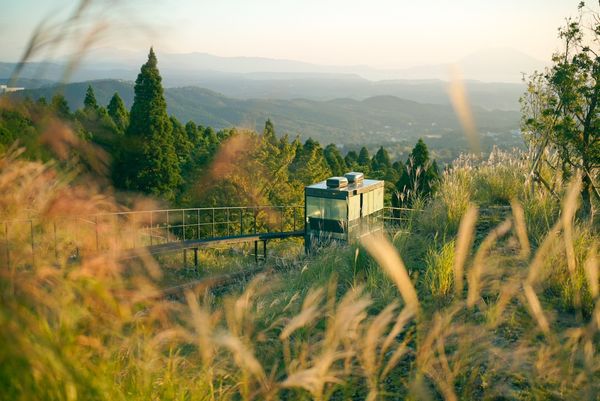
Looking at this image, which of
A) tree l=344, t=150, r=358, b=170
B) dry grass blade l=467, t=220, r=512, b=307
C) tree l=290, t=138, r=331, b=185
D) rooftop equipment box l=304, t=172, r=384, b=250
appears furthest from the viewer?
tree l=344, t=150, r=358, b=170

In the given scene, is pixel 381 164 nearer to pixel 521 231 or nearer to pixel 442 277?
pixel 442 277

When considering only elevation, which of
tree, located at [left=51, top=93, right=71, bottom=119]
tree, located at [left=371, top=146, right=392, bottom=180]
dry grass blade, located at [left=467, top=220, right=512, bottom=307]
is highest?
tree, located at [left=51, top=93, right=71, bottom=119]

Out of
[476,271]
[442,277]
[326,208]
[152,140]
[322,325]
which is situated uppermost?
[152,140]

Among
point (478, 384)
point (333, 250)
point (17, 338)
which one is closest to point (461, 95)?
point (333, 250)

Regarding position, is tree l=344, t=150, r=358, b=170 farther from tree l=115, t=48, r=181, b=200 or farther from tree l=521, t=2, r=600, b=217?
tree l=521, t=2, r=600, b=217

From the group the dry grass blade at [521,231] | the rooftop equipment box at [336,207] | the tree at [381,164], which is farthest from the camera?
the tree at [381,164]

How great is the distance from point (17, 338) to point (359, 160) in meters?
48.6

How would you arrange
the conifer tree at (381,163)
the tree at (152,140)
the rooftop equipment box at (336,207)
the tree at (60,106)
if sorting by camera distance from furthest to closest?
1. the conifer tree at (381,163)
2. the tree at (152,140)
3. the rooftop equipment box at (336,207)
4. the tree at (60,106)

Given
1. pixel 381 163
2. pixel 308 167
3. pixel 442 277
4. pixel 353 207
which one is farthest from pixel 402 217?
pixel 381 163

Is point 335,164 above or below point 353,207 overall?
below

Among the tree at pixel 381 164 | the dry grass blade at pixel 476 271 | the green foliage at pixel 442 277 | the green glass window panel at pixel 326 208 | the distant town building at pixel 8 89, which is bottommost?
the tree at pixel 381 164

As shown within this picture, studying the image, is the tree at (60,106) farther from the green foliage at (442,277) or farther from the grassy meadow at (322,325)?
the green foliage at (442,277)

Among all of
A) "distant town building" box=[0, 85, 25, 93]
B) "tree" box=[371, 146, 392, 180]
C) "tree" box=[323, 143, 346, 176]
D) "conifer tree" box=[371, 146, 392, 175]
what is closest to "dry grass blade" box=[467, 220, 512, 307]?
"distant town building" box=[0, 85, 25, 93]

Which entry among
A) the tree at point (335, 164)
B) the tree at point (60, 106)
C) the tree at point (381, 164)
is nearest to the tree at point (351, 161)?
the tree at point (335, 164)
